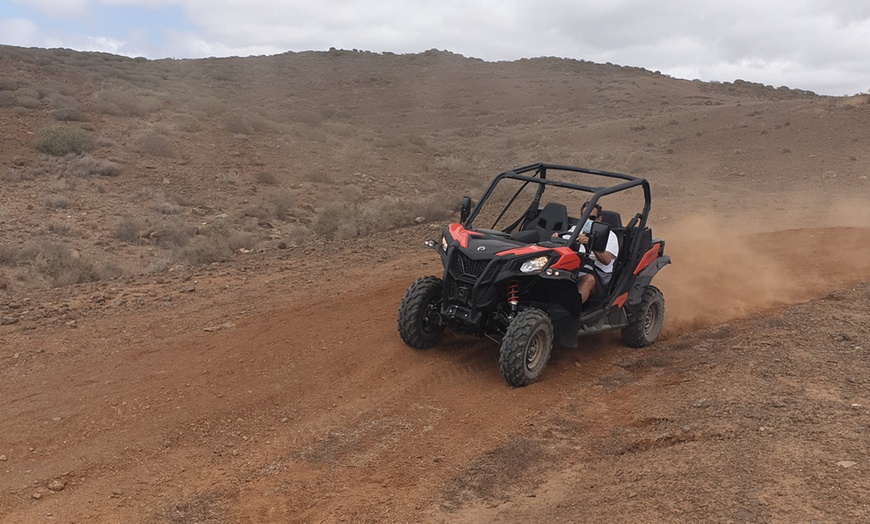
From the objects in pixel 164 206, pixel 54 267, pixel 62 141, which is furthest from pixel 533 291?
pixel 62 141

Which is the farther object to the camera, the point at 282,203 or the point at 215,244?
the point at 282,203

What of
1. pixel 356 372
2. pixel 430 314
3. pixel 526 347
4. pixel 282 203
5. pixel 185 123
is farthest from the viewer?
pixel 185 123

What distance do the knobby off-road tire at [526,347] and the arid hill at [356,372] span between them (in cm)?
18

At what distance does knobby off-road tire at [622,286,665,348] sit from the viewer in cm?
791

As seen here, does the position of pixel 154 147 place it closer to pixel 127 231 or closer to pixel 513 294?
pixel 127 231

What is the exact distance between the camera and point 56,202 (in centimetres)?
1540

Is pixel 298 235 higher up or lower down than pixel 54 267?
higher up

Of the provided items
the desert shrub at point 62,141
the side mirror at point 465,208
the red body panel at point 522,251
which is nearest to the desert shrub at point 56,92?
the desert shrub at point 62,141

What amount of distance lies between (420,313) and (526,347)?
1.28 metres

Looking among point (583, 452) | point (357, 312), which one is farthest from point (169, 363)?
point (583, 452)

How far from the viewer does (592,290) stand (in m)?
7.32

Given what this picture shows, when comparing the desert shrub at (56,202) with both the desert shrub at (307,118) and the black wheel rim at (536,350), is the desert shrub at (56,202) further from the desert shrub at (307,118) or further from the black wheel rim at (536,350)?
the desert shrub at (307,118)

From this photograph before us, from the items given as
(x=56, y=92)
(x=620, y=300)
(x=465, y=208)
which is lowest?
(x=620, y=300)

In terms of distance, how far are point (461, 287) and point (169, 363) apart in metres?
3.07
